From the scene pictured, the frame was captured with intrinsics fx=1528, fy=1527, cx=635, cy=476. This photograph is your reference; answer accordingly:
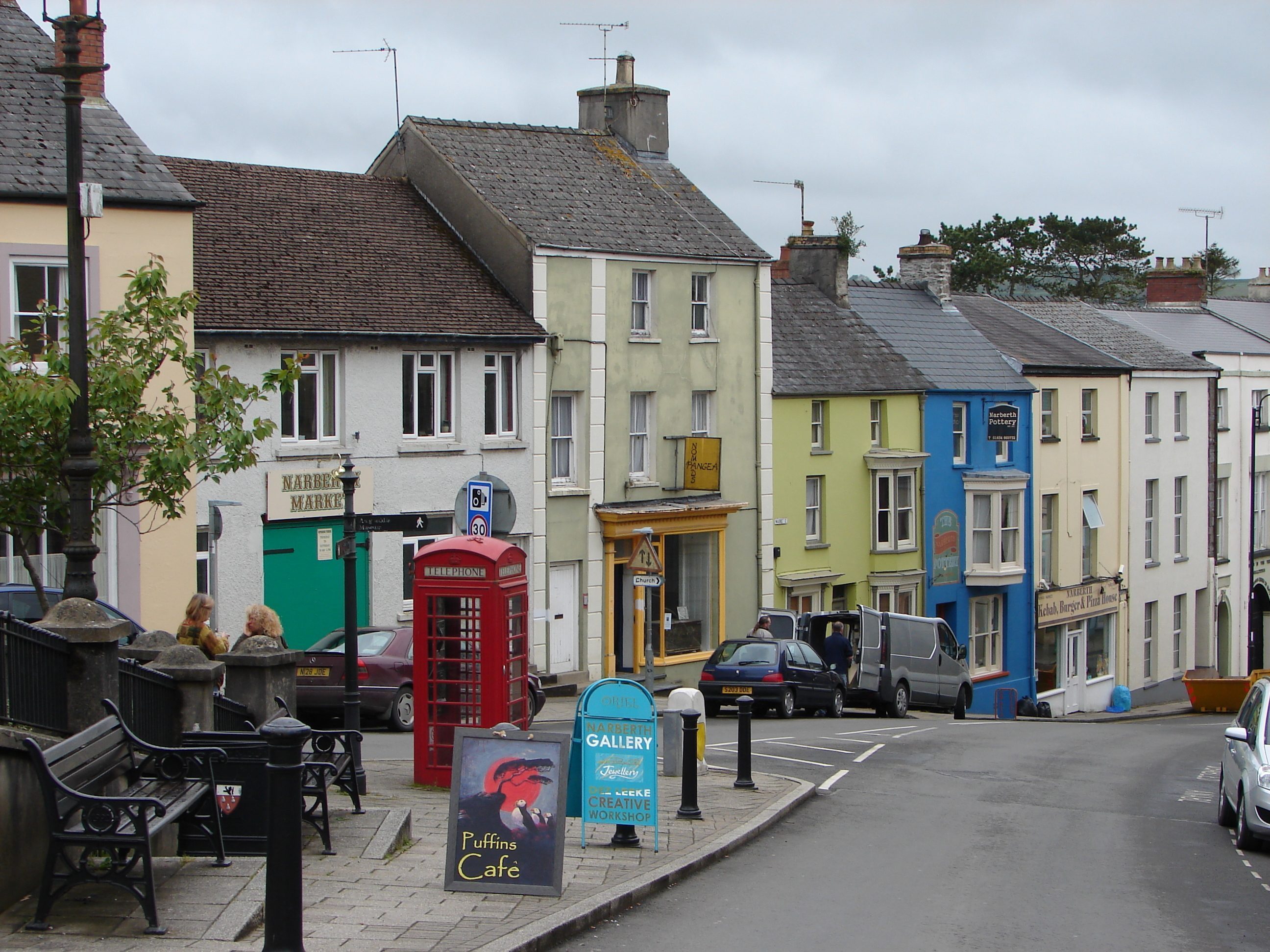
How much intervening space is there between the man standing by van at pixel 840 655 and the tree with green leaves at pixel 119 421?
53.4 feet

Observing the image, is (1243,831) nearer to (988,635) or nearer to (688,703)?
(688,703)

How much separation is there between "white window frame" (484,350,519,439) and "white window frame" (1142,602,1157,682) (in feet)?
89.6

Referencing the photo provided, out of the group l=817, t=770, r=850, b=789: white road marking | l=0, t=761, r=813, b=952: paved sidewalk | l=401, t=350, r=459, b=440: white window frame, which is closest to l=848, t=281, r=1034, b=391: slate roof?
l=401, t=350, r=459, b=440: white window frame

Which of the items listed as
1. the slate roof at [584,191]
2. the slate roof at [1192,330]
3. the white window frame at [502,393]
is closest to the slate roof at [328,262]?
the white window frame at [502,393]

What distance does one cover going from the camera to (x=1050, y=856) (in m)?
14.0

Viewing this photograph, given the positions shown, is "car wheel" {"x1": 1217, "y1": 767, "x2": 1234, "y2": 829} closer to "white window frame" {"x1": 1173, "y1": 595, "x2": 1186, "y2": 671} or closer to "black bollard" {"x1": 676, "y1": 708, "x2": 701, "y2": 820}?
"black bollard" {"x1": 676, "y1": 708, "x2": 701, "y2": 820}

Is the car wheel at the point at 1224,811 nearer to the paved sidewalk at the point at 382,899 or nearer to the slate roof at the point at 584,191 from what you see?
the paved sidewalk at the point at 382,899

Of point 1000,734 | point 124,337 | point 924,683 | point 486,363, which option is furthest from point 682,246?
point 124,337

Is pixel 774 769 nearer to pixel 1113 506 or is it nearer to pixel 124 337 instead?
pixel 124 337

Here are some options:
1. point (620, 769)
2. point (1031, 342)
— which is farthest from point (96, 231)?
point (1031, 342)

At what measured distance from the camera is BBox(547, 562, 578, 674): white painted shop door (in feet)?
104

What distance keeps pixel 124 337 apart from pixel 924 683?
2120cm

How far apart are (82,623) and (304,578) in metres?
16.7

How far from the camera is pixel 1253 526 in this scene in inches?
2163
